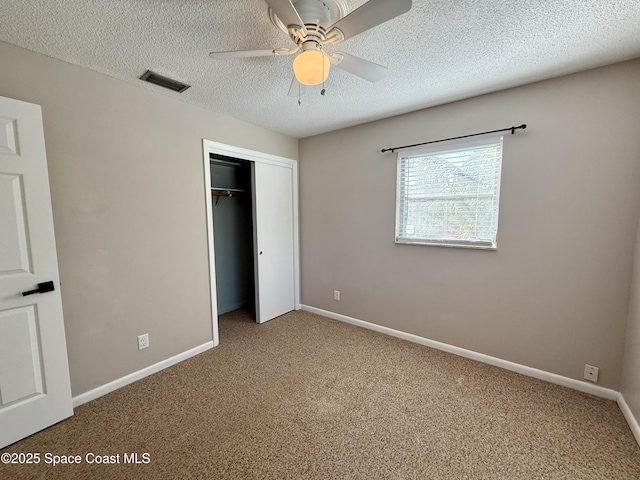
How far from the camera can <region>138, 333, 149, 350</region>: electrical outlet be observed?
2209mm

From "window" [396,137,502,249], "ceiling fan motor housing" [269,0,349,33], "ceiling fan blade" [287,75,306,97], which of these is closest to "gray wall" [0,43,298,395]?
"ceiling fan blade" [287,75,306,97]

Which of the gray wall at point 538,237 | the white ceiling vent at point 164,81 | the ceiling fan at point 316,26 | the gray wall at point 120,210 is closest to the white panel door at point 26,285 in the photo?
the gray wall at point 120,210

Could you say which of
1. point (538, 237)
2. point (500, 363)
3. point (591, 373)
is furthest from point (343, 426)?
point (538, 237)

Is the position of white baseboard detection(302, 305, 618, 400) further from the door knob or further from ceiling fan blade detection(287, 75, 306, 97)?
the door knob

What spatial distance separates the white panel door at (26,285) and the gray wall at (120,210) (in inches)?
6.0

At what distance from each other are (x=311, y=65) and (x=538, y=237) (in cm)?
214

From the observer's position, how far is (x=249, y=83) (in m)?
2.04

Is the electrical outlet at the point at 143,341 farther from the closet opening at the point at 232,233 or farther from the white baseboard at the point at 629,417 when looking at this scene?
the white baseboard at the point at 629,417

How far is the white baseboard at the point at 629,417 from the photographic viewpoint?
159 centimetres

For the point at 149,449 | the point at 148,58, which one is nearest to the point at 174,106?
the point at 148,58

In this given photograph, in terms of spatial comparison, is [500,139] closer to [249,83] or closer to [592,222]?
[592,222]

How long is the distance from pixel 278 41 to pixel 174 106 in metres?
1.29

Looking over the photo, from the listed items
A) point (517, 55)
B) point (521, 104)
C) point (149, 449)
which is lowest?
point (149, 449)

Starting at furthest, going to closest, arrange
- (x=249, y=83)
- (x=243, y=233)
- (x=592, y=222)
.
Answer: (x=243, y=233)
(x=249, y=83)
(x=592, y=222)
